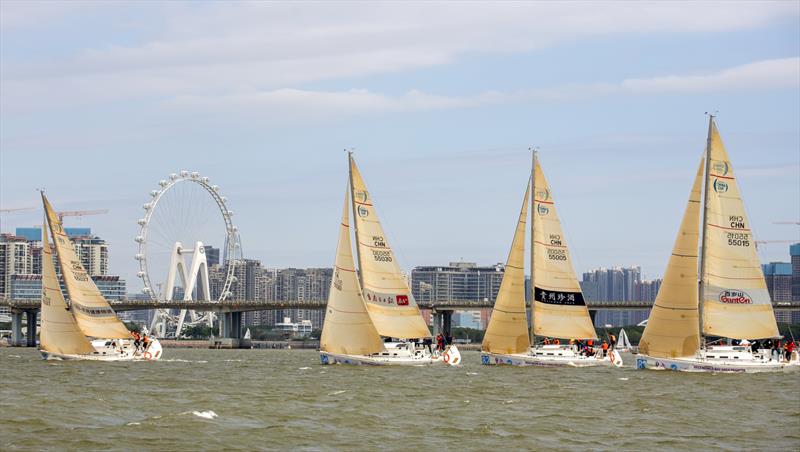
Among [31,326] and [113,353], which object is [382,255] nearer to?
[113,353]

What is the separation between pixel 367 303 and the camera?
75562 mm

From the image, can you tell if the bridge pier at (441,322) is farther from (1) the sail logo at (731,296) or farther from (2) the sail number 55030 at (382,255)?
(1) the sail logo at (731,296)

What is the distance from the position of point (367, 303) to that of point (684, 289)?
59.9ft

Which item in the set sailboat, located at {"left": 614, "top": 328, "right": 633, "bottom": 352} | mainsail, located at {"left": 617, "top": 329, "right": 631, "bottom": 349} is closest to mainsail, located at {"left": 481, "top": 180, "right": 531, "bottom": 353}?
sailboat, located at {"left": 614, "top": 328, "right": 633, "bottom": 352}

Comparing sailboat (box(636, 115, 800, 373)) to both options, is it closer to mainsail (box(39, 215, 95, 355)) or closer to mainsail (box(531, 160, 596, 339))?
mainsail (box(531, 160, 596, 339))

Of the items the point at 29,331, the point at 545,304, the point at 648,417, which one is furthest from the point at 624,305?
the point at 648,417

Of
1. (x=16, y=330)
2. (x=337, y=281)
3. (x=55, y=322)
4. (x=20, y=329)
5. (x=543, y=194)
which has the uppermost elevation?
(x=543, y=194)

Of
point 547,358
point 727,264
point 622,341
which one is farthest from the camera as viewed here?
point 622,341

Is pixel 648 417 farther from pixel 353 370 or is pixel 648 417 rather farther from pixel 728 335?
pixel 353 370

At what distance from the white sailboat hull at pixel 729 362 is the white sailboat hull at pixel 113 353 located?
3783cm

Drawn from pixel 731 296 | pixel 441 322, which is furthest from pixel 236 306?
pixel 731 296

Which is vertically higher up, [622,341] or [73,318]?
[73,318]

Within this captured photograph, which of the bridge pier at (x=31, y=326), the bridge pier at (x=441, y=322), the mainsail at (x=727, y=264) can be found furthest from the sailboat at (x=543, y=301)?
the bridge pier at (x=31, y=326)

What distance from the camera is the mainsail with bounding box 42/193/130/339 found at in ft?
285
